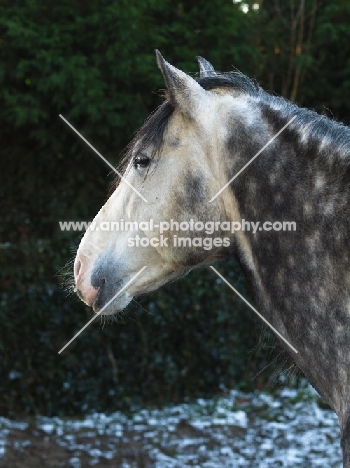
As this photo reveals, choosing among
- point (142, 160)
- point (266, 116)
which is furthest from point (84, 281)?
point (266, 116)

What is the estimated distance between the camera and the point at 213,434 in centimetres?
547

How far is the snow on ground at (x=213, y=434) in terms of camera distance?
16.3ft

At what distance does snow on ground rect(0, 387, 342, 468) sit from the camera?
498cm

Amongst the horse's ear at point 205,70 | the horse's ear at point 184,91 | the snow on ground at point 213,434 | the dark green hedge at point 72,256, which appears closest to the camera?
A: the horse's ear at point 184,91

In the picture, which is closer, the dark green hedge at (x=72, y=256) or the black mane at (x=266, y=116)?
the black mane at (x=266, y=116)

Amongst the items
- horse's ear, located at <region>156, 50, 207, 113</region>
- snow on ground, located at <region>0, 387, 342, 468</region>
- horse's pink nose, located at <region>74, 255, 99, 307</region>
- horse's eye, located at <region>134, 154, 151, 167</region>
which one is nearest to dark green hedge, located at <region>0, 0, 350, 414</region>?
snow on ground, located at <region>0, 387, 342, 468</region>

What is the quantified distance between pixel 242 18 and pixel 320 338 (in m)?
5.30

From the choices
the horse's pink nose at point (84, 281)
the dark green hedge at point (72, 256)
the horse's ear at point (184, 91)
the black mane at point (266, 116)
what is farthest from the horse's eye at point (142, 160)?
the dark green hedge at point (72, 256)

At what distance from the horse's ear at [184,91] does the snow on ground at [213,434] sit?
358 cm

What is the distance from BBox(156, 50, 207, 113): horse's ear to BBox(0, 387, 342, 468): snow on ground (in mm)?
3577

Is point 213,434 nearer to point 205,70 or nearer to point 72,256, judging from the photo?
point 72,256

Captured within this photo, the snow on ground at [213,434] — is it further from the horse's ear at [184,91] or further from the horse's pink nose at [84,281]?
the horse's ear at [184,91]

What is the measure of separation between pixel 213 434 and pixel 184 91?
4.11 metres

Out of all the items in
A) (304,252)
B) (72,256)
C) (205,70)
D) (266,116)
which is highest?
(205,70)
